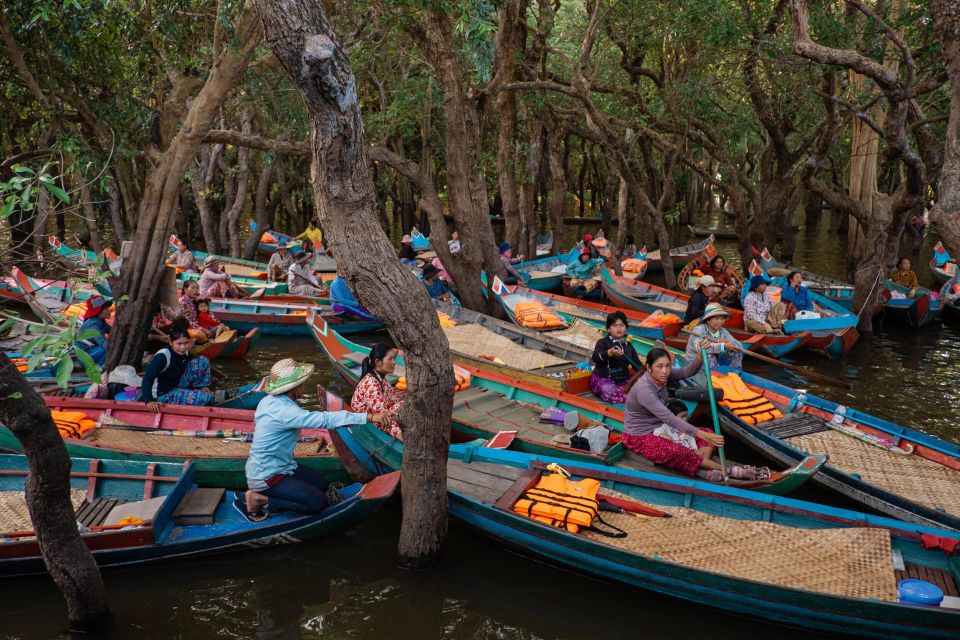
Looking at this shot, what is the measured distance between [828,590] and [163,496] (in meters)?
5.82

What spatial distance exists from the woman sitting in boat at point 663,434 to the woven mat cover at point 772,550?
765 millimetres

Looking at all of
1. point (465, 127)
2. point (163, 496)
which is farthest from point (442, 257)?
point (163, 496)

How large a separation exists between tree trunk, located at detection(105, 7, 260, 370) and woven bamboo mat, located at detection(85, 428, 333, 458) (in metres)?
2.45

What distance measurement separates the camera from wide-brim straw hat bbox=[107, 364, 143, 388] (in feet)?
A: 30.4

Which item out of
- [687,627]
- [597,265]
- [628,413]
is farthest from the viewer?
[597,265]

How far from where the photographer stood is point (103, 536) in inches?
246

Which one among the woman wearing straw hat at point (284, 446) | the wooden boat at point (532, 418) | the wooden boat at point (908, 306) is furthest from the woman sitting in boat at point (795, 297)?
the woman wearing straw hat at point (284, 446)

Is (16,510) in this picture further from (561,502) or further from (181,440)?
(561,502)

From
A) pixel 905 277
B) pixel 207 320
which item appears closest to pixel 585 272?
pixel 905 277

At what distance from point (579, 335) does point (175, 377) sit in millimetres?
6837

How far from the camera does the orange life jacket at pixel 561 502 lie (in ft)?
21.6

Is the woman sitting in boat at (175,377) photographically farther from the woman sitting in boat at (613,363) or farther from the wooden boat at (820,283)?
the wooden boat at (820,283)

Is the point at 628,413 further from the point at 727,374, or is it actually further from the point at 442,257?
the point at 442,257

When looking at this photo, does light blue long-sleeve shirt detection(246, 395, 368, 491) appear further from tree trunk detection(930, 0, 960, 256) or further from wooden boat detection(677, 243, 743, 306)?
wooden boat detection(677, 243, 743, 306)
